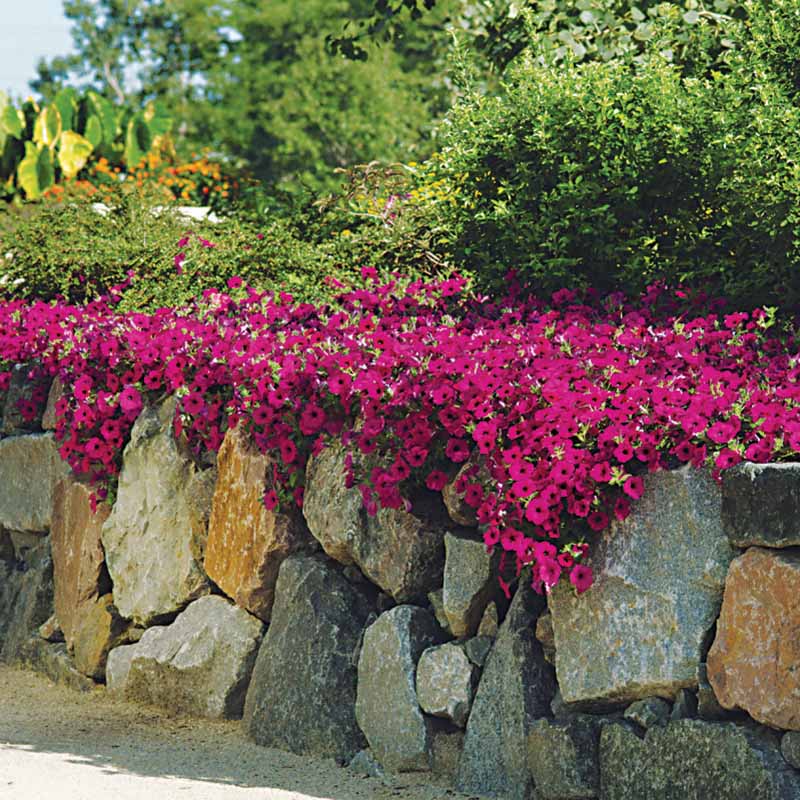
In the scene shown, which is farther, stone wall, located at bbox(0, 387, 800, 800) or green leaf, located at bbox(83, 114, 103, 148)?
green leaf, located at bbox(83, 114, 103, 148)

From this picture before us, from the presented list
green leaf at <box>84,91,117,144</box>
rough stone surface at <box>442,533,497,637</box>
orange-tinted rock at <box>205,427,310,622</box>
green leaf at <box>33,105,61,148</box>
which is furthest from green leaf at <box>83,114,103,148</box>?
rough stone surface at <box>442,533,497,637</box>

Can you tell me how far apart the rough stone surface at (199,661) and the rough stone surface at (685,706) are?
178 centimetres

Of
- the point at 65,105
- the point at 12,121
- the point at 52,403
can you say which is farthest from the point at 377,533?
the point at 65,105

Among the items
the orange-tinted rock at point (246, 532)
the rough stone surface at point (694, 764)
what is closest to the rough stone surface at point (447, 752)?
the rough stone surface at point (694, 764)

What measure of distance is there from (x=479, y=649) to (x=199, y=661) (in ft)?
4.37

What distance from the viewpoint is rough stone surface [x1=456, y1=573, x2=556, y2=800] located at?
3779 mm

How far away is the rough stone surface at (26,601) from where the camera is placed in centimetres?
595

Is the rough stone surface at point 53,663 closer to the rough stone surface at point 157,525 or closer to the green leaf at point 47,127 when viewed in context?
the rough stone surface at point 157,525

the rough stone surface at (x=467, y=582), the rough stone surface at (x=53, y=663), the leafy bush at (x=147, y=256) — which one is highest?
the leafy bush at (x=147, y=256)

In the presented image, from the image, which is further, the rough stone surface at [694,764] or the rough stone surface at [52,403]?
the rough stone surface at [52,403]

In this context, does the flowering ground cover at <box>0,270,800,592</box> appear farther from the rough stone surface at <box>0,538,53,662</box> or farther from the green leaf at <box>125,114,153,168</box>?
the green leaf at <box>125,114,153,168</box>

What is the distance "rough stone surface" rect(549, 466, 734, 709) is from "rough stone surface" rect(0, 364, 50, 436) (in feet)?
10.7

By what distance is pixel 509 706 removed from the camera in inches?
150

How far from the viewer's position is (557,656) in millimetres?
3688
